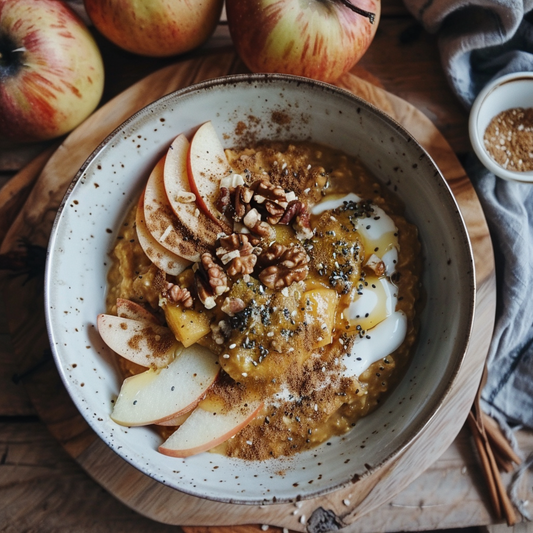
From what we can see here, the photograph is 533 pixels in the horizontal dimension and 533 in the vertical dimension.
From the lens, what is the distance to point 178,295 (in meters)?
1.68

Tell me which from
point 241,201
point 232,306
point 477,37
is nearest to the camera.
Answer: point 232,306

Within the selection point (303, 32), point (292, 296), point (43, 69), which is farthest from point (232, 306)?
point (43, 69)

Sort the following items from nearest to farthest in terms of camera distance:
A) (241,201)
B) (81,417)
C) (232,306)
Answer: (232,306) → (241,201) → (81,417)

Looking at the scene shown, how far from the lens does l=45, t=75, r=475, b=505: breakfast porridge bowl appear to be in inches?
65.7

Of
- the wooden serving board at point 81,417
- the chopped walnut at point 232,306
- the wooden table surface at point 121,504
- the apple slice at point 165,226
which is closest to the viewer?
the chopped walnut at point 232,306

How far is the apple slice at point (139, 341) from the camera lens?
1.75 meters

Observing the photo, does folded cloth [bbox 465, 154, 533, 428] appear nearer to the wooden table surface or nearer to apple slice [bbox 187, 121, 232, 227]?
the wooden table surface

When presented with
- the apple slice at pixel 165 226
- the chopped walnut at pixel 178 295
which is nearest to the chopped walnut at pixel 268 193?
the apple slice at pixel 165 226

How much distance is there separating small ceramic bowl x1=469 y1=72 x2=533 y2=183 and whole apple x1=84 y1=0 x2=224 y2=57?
103cm

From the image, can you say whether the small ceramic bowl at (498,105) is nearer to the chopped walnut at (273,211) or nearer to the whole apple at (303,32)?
the whole apple at (303,32)

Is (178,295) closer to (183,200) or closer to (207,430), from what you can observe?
(183,200)

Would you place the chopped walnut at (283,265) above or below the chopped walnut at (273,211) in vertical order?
below

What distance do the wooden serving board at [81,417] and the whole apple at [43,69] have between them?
0.10 m

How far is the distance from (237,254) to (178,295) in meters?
0.23
